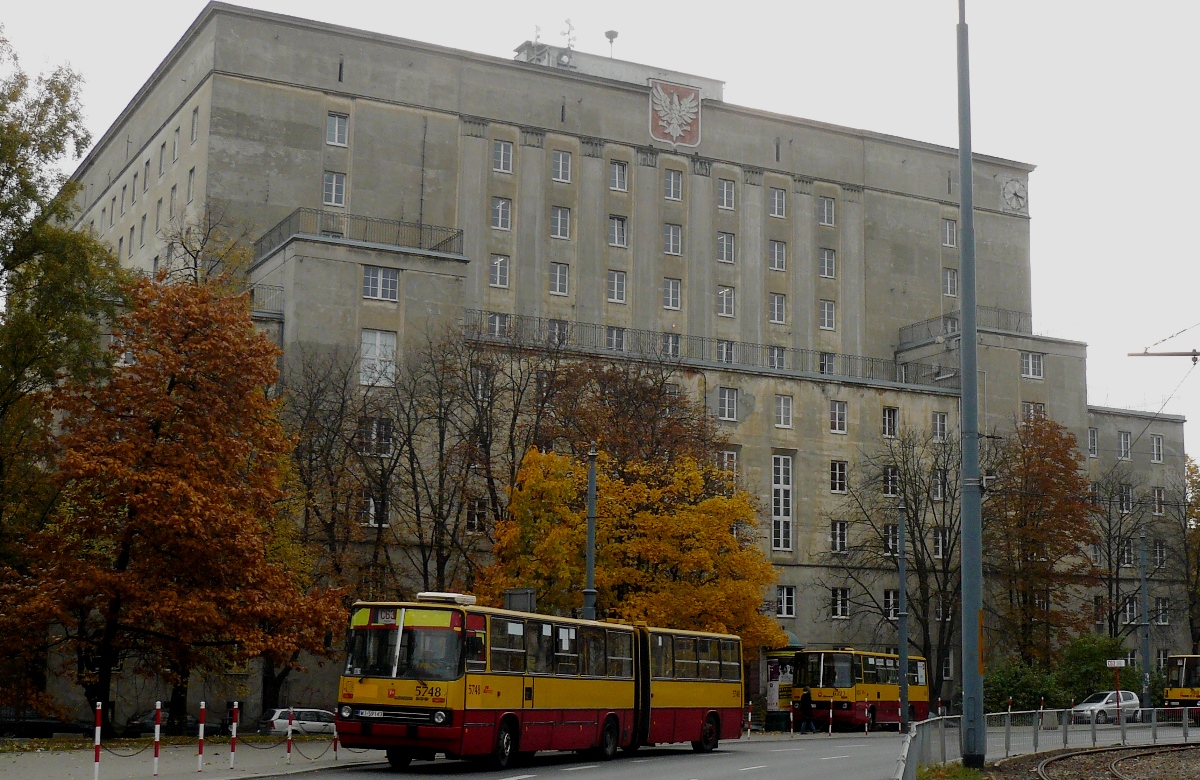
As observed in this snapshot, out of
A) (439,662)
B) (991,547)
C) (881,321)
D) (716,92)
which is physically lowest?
(439,662)

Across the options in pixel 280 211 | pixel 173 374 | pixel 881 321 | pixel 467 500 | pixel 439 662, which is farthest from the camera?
pixel 881 321

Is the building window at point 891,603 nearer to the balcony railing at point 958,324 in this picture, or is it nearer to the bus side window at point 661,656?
the balcony railing at point 958,324

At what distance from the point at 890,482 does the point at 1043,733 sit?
134 ft

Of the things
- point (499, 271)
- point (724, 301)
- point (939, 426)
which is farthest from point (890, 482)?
point (499, 271)

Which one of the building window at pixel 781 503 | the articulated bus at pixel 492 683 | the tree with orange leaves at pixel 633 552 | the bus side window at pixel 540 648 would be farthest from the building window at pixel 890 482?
the bus side window at pixel 540 648

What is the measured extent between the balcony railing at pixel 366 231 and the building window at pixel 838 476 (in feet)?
70.7

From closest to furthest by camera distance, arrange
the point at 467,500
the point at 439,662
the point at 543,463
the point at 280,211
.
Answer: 1. the point at 439,662
2. the point at 543,463
3. the point at 467,500
4. the point at 280,211

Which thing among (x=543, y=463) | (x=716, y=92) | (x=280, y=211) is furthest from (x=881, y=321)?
(x=543, y=463)

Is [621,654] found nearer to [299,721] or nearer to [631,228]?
[299,721]

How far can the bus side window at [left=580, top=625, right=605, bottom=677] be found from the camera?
99.4ft

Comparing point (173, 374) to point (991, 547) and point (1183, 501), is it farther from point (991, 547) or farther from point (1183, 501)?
point (1183, 501)

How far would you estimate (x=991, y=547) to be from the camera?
7056 centimetres

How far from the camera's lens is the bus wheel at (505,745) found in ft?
87.2

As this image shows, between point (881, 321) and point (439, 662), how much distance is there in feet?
199
